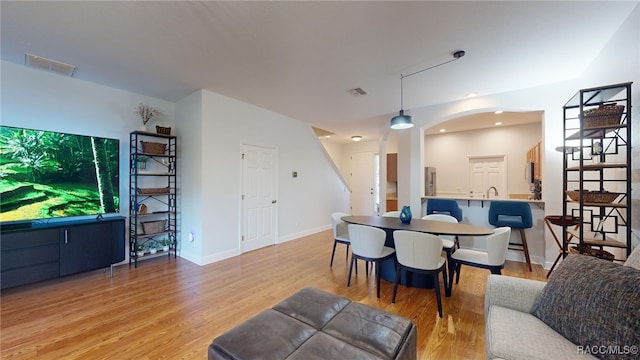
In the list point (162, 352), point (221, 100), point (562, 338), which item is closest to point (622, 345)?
point (562, 338)

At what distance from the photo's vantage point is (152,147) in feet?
12.6

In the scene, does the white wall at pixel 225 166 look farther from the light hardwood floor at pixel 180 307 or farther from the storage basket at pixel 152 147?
the light hardwood floor at pixel 180 307

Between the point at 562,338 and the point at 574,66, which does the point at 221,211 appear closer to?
the point at 562,338

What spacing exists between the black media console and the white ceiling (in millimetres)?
2003

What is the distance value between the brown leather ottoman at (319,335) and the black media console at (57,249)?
3.05m

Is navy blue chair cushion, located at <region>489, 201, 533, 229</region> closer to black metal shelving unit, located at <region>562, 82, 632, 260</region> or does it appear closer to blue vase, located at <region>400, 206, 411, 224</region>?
black metal shelving unit, located at <region>562, 82, 632, 260</region>

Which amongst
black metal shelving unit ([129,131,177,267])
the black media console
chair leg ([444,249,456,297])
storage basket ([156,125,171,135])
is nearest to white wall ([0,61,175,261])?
black metal shelving unit ([129,131,177,267])

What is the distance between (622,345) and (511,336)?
1.32ft

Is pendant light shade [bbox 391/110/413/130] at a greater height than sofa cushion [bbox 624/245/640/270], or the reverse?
pendant light shade [bbox 391/110/413/130]

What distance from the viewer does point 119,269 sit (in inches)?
142

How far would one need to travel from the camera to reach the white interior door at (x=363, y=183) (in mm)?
8242

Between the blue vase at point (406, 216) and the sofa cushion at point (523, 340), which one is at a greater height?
the blue vase at point (406, 216)

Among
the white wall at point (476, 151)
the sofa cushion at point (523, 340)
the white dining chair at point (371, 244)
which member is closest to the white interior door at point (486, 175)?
the white wall at point (476, 151)

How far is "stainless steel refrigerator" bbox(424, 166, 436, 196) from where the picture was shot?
621 centimetres
